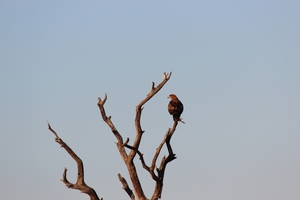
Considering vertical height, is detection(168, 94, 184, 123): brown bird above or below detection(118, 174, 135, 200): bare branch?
above

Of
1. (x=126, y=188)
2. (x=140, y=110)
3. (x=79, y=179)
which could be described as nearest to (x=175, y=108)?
(x=140, y=110)

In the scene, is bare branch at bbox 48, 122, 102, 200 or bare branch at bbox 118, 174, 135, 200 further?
bare branch at bbox 118, 174, 135, 200

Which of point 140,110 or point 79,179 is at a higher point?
point 140,110

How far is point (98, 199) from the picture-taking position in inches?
587

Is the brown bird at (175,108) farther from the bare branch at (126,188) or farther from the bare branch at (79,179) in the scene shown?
the bare branch at (79,179)

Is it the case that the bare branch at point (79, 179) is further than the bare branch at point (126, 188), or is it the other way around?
the bare branch at point (126, 188)

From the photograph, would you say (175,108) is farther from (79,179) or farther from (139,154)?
(79,179)

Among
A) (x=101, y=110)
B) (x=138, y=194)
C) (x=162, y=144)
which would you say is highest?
(x=101, y=110)

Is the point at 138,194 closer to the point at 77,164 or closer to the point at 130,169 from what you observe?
the point at 130,169

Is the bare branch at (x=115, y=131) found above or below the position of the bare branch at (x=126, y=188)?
above

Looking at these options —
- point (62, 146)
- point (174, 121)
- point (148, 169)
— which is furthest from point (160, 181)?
point (62, 146)

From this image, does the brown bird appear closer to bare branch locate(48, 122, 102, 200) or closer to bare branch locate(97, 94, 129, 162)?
bare branch locate(97, 94, 129, 162)

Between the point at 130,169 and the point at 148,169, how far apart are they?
1.56 feet

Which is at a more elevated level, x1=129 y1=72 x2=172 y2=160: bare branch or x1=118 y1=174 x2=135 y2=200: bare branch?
x1=129 y1=72 x2=172 y2=160: bare branch
